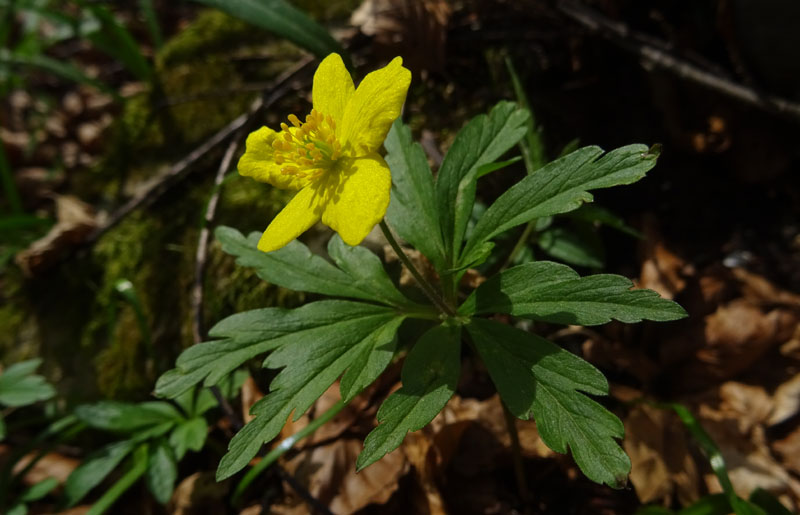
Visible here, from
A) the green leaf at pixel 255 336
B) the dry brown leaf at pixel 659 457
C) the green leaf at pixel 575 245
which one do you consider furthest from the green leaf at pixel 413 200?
the dry brown leaf at pixel 659 457

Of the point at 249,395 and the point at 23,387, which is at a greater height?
the point at 23,387

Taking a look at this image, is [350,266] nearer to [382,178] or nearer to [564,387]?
[382,178]

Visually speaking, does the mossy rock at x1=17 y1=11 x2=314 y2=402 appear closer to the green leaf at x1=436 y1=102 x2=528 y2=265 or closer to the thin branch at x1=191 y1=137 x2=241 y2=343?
the thin branch at x1=191 y1=137 x2=241 y2=343

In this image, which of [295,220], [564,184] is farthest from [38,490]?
[564,184]

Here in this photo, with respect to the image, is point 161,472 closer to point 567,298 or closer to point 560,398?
point 560,398

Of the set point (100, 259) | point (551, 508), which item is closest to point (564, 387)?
point (551, 508)

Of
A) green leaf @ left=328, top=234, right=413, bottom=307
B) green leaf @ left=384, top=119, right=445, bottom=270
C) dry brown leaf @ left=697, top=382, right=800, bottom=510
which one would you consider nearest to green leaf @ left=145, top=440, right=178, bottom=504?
green leaf @ left=328, top=234, right=413, bottom=307
